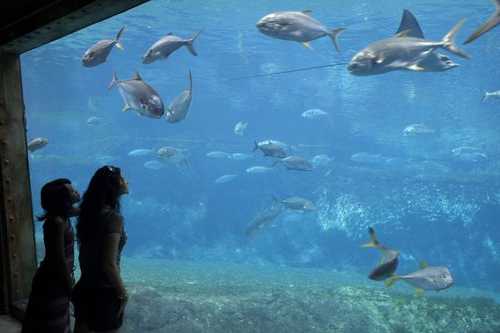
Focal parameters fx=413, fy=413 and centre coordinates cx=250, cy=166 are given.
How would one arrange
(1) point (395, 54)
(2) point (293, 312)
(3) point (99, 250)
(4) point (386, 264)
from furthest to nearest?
(2) point (293, 312) → (1) point (395, 54) → (4) point (386, 264) → (3) point (99, 250)

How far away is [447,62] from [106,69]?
3762cm

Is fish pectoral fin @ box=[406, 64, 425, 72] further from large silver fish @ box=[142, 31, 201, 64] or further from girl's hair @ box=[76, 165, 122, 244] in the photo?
girl's hair @ box=[76, 165, 122, 244]

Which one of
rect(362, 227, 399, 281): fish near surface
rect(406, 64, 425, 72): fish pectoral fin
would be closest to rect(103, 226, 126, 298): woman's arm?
rect(362, 227, 399, 281): fish near surface

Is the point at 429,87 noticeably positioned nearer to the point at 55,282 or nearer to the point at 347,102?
the point at 347,102

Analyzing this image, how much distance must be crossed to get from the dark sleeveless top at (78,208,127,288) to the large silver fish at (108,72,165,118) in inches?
110

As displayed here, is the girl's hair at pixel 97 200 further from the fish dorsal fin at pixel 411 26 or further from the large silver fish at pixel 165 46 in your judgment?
the fish dorsal fin at pixel 411 26

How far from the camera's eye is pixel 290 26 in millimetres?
6668

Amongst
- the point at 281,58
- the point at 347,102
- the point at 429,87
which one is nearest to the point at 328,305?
the point at 281,58

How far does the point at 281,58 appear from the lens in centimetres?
3488

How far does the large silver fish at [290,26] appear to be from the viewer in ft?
21.8

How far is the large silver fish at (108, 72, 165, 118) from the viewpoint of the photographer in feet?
18.4

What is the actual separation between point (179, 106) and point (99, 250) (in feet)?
14.9

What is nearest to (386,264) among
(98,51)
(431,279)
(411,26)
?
(431,279)

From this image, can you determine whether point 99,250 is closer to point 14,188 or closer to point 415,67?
point 14,188
